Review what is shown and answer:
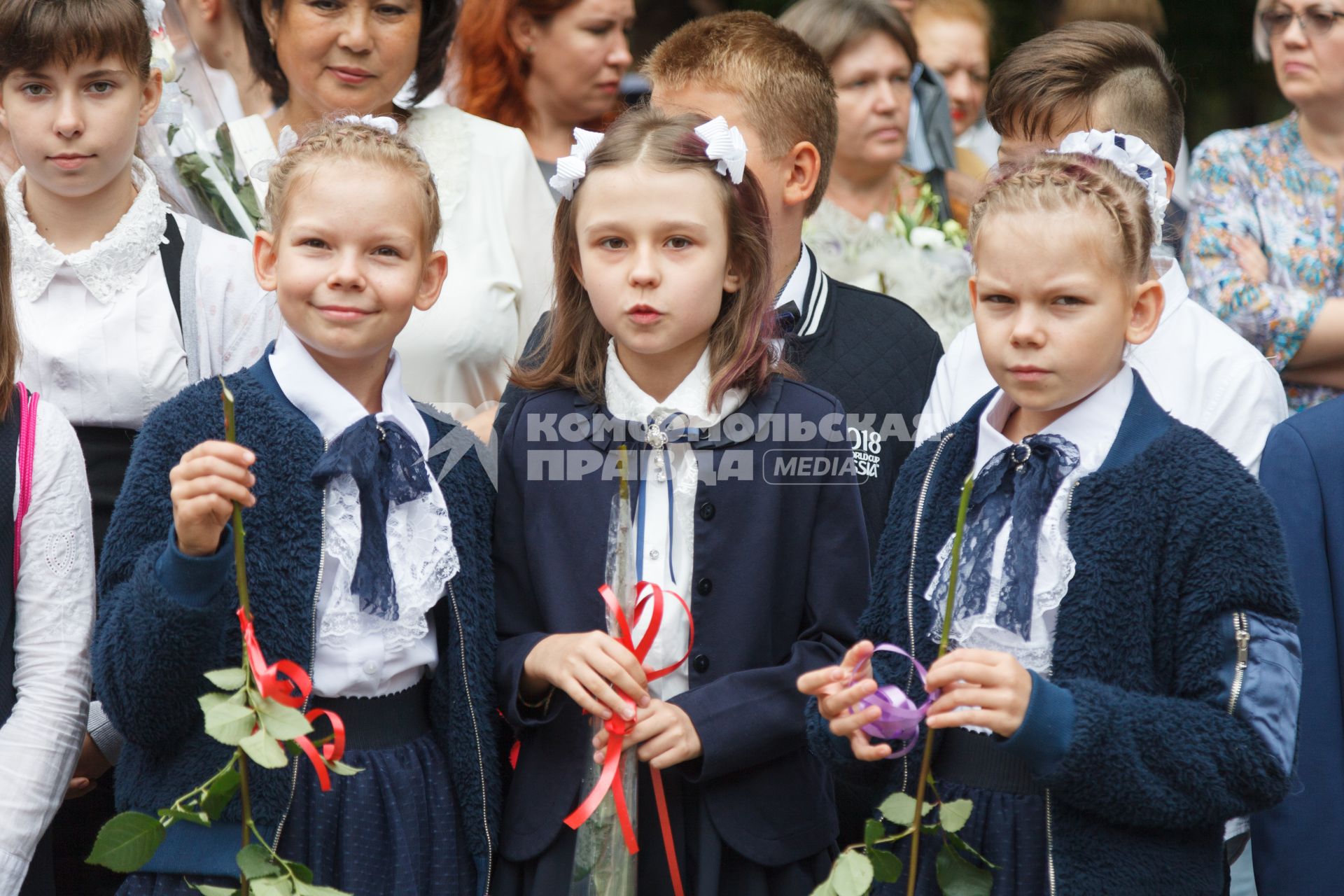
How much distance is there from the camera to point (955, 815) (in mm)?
2340

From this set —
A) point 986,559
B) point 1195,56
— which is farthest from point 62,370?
point 1195,56

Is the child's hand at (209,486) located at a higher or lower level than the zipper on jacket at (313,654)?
higher

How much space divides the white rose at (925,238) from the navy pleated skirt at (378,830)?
96.9 inches

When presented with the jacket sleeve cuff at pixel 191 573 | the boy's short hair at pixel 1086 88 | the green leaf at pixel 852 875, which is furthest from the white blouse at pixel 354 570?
the boy's short hair at pixel 1086 88

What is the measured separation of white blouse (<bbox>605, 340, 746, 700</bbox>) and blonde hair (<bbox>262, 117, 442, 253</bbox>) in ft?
Result: 1.58

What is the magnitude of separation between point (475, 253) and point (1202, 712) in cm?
207

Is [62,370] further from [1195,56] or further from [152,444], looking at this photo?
[1195,56]

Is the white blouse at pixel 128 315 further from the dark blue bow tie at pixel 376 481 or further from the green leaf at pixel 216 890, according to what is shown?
the green leaf at pixel 216 890

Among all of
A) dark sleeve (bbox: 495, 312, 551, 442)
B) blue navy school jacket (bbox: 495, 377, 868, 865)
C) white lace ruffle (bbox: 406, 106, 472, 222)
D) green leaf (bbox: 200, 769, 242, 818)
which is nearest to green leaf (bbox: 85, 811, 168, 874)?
green leaf (bbox: 200, 769, 242, 818)

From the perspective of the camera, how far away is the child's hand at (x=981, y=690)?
2.21 meters

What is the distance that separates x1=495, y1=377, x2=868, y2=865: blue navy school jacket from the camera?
266 centimetres

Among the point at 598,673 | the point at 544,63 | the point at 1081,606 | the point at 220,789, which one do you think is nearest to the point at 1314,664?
the point at 1081,606

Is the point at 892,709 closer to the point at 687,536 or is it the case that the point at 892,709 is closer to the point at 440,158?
the point at 687,536

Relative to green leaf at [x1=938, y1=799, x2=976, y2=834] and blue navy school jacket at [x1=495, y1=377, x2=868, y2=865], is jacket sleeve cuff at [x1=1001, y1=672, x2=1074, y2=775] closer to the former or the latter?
green leaf at [x1=938, y1=799, x2=976, y2=834]
